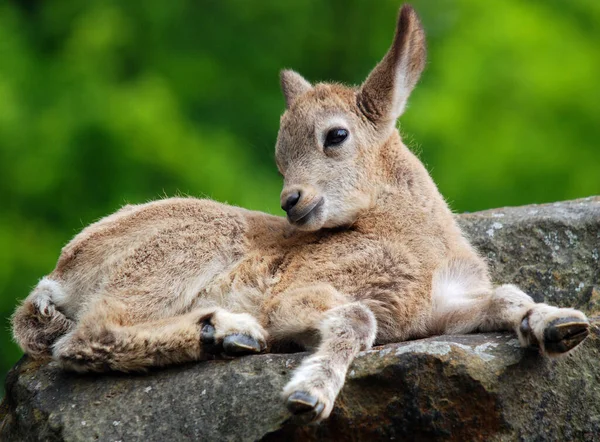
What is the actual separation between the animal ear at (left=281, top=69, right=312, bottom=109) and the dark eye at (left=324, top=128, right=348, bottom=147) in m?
0.81

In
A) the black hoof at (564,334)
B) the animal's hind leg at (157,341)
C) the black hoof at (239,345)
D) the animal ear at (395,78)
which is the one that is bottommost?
the black hoof at (564,334)

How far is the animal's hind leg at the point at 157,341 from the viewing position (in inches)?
263

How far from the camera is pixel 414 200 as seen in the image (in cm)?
779

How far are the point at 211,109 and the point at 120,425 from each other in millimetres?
9400

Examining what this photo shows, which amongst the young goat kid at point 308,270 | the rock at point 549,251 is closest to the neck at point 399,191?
the young goat kid at point 308,270

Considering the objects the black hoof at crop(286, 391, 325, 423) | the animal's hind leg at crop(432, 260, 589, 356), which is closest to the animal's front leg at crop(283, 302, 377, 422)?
the black hoof at crop(286, 391, 325, 423)

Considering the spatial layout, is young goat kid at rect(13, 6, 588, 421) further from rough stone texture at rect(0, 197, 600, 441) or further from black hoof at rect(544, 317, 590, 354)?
rough stone texture at rect(0, 197, 600, 441)

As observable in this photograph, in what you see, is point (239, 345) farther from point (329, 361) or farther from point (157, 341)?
point (329, 361)

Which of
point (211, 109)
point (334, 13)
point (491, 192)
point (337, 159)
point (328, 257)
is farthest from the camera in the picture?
point (334, 13)

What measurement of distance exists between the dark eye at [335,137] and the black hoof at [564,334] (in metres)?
2.40

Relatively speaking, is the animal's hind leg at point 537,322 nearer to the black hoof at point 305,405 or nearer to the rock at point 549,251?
the black hoof at point 305,405

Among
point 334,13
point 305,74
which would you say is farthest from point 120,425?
point 334,13

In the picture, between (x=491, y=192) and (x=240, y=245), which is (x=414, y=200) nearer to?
(x=240, y=245)

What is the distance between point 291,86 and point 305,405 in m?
3.72
